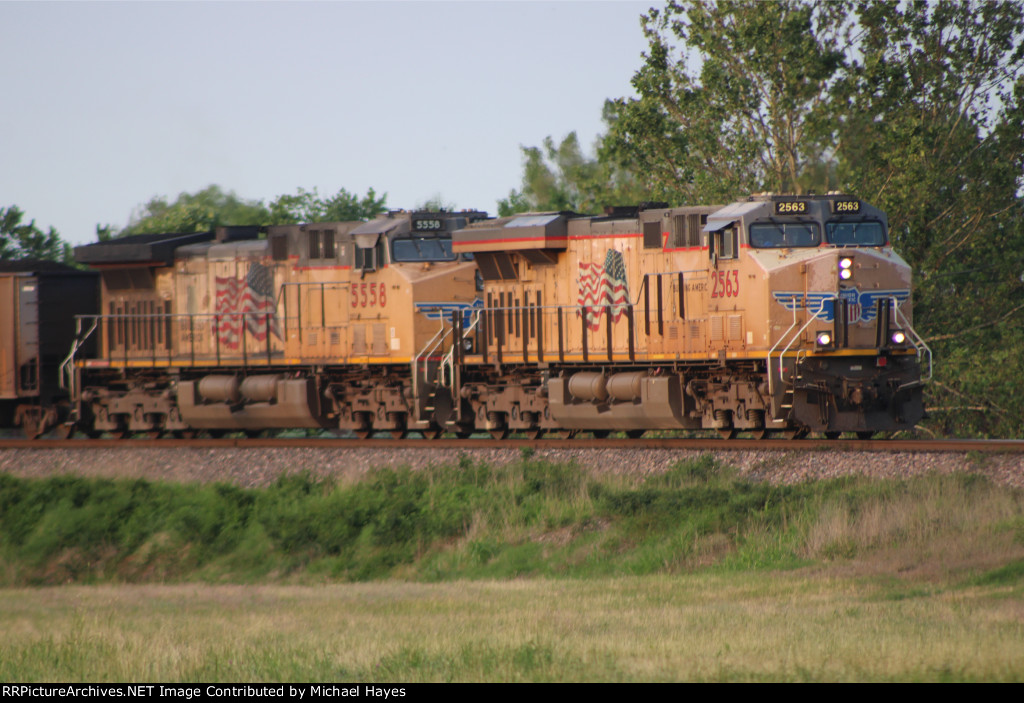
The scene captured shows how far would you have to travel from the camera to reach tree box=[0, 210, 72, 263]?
41.5 m

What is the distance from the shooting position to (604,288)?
20.6 metres

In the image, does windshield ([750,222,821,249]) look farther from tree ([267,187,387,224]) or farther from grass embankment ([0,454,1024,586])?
tree ([267,187,387,224])

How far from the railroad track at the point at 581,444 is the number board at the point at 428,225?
3980mm

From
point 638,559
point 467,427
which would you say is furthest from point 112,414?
point 638,559

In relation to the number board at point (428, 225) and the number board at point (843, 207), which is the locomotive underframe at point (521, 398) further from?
the number board at point (428, 225)

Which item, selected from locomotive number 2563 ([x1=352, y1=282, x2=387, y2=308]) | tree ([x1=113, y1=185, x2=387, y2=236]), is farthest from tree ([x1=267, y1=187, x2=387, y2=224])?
locomotive number 2563 ([x1=352, y1=282, x2=387, y2=308])

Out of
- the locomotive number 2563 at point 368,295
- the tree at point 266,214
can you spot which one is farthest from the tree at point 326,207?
the locomotive number 2563 at point 368,295

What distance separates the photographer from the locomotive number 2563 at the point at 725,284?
18.7 metres

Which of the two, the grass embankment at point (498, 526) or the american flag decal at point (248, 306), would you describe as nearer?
the grass embankment at point (498, 526)

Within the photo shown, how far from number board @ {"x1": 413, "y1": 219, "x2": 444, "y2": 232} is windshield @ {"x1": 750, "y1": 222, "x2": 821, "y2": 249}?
243 inches

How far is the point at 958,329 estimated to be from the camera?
29547 millimetres

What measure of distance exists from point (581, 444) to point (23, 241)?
29401mm

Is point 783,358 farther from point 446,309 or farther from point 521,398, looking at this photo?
point 446,309

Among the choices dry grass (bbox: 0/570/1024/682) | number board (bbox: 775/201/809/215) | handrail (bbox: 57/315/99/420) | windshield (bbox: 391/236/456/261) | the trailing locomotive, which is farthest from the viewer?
handrail (bbox: 57/315/99/420)
